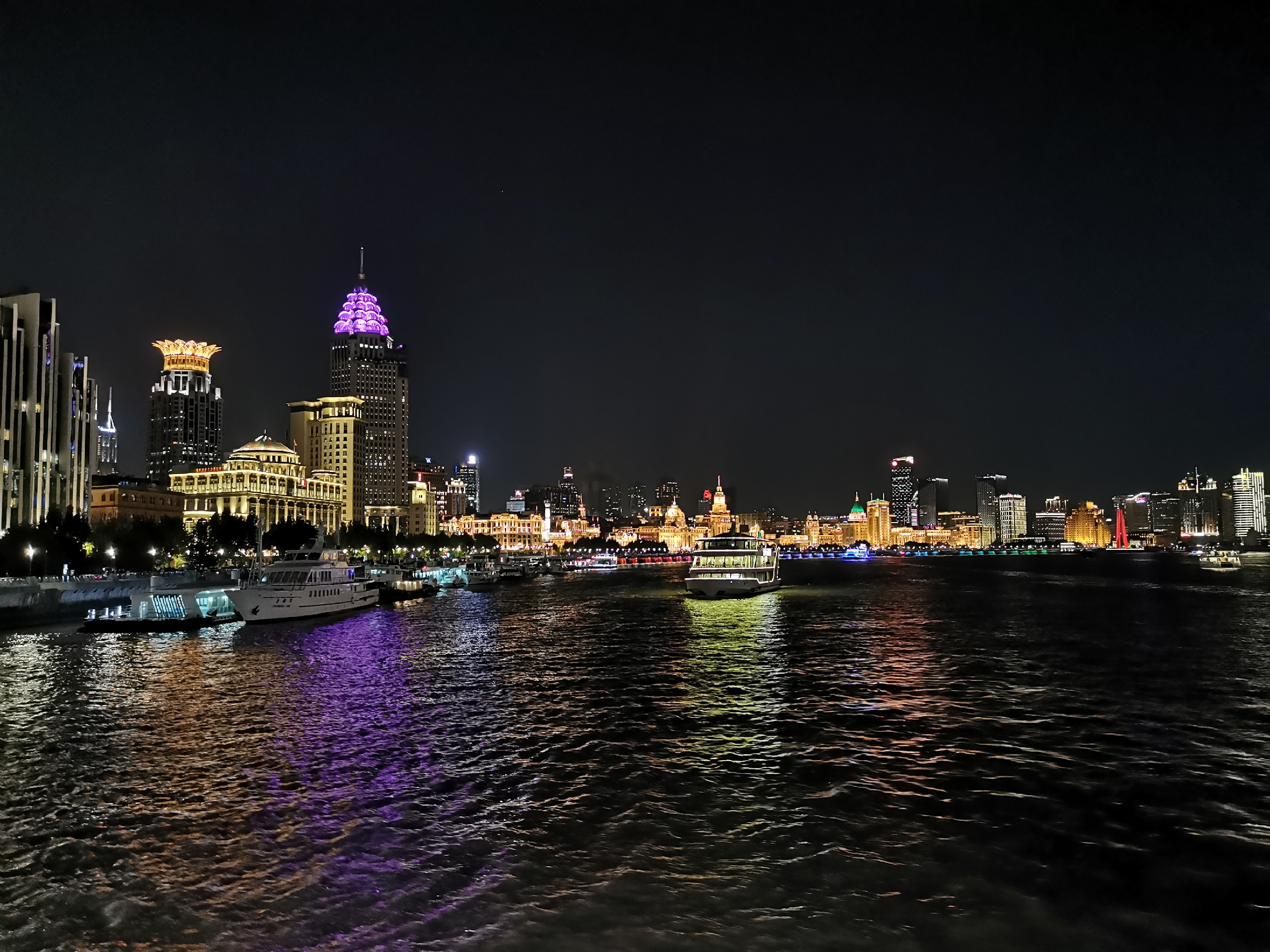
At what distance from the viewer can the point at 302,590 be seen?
66250 millimetres

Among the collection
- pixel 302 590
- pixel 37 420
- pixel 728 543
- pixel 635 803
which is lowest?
pixel 635 803

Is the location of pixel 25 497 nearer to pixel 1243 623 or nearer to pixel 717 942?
pixel 717 942

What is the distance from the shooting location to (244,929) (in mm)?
13180

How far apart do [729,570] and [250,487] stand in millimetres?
133171

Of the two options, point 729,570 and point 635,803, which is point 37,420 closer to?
point 729,570

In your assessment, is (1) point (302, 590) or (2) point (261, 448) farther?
(2) point (261, 448)

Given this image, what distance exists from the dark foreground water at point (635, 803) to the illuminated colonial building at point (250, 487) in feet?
493

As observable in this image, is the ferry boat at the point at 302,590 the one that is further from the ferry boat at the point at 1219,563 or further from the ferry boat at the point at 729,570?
the ferry boat at the point at 1219,563

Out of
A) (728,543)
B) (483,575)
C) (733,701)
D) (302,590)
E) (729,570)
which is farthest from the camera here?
(483,575)

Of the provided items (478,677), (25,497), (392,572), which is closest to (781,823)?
(478,677)

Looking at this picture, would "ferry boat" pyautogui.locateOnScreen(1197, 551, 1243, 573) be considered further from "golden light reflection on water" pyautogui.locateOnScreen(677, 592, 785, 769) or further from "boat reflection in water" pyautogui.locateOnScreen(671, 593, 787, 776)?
"boat reflection in water" pyautogui.locateOnScreen(671, 593, 787, 776)

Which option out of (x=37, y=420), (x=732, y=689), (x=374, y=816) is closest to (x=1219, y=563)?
(x=732, y=689)

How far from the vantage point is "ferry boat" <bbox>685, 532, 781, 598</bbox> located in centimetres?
9131

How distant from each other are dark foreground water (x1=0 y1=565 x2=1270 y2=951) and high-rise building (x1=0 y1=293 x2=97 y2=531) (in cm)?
7480
